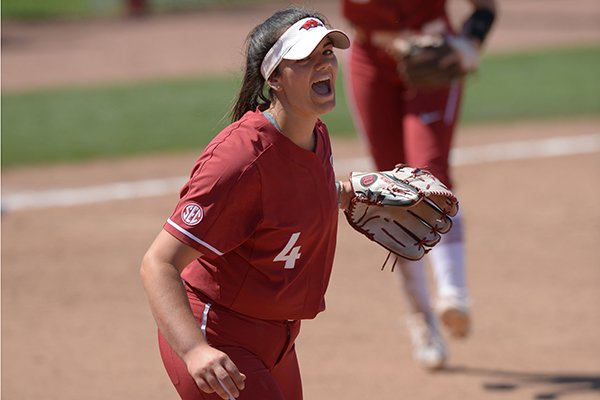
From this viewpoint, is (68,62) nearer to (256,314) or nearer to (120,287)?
(120,287)

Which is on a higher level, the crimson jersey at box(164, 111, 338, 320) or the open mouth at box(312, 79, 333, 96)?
the open mouth at box(312, 79, 333, 96)

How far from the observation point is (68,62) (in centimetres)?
1614

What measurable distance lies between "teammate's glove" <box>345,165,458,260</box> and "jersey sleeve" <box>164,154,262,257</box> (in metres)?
0.54

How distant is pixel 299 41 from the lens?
3299mm

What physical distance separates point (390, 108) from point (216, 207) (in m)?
2.74

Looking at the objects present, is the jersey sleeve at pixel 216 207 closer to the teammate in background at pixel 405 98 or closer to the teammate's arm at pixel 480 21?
the teammate in background at pixel 405 98

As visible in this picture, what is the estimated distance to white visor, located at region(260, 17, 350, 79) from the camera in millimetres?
3287

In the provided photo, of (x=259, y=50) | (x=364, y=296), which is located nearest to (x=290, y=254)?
(x=259, y=50)

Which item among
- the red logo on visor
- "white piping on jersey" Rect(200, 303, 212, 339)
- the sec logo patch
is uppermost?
the red logo on visor

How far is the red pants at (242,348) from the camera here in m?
3.33

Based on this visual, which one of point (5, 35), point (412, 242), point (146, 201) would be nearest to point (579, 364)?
point (412, 242)

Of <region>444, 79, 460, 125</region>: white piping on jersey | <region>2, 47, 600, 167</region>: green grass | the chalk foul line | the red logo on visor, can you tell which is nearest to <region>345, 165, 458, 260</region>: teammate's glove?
the red logo on visor

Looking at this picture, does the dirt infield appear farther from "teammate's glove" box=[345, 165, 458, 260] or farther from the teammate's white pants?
"teammate's glove" box=[345, 165, 458, 260]

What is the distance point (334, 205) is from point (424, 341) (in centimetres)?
235
